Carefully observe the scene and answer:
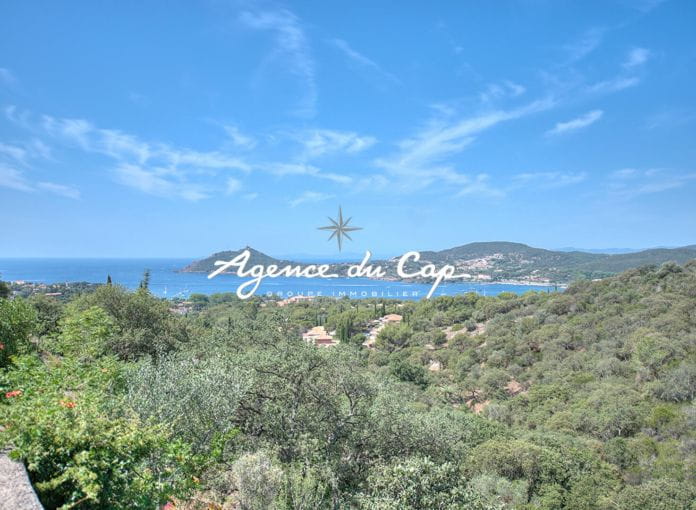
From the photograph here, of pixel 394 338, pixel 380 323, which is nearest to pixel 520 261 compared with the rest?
pixel 380 323

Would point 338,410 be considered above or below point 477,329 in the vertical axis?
above

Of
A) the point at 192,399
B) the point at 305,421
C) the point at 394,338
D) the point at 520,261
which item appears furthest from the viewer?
the point at 520,261

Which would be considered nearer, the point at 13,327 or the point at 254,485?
the point at 254,485

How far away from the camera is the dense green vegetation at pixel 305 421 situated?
18.2 ft

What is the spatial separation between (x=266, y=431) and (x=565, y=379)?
29174 mm

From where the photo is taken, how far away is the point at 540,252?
594 ft

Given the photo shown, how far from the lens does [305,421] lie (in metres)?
10.9

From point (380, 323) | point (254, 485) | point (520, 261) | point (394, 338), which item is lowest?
point (380, 323)

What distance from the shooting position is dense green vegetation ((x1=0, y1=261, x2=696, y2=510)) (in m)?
5.56

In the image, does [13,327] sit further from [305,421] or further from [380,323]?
[380,323]

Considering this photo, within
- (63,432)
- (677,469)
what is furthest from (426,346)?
(63,432)

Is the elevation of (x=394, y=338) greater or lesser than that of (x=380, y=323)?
greater

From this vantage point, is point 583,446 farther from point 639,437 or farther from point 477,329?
point 477,329

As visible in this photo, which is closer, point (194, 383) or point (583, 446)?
point (194, 383)
